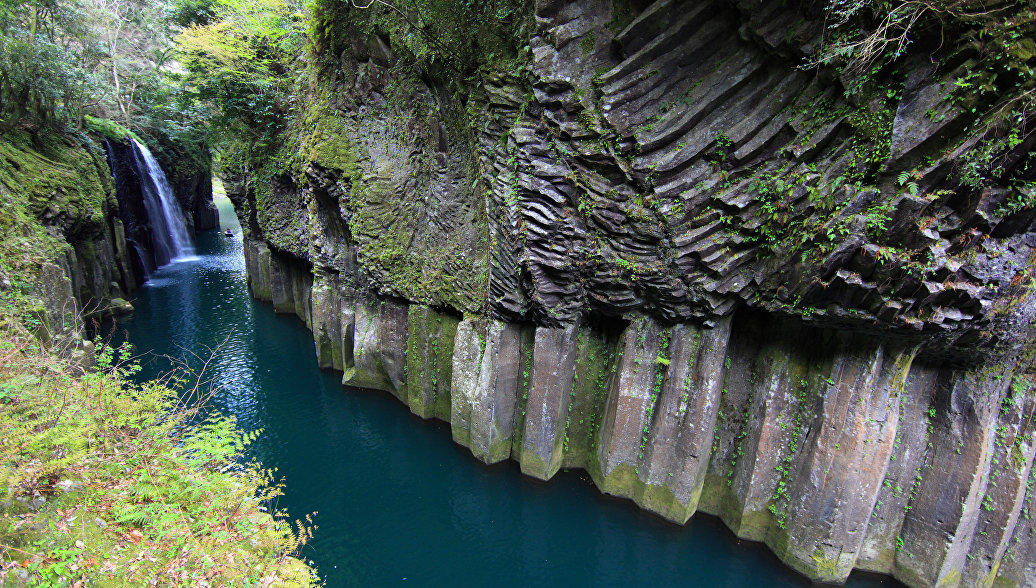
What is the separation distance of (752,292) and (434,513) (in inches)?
309

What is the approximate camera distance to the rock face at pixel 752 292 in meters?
6.52

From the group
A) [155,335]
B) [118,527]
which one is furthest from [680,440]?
[155,335]

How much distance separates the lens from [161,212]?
89.5 ft

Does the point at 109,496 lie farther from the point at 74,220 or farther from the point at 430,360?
the point at 74,220

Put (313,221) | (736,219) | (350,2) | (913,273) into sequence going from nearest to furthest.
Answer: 1. (913,273)
2. (736,219)
3. (350,2)
4. (313,221)

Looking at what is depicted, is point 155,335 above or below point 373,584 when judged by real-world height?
above

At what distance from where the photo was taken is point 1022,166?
586 centimetres

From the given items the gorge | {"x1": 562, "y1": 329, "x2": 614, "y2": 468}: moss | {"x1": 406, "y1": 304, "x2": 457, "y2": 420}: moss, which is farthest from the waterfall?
{"x1": 562, "y1": 329, "x2": 614, "y2": 468}: moss

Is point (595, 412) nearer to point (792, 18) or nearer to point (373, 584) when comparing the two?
point (373, 584)

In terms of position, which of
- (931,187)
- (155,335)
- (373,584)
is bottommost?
(373,584)

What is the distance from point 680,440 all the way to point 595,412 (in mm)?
2000

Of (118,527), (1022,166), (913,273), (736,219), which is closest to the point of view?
(118,527)

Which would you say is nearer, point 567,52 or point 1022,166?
point 1022,166

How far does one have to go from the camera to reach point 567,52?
27.0 feet
